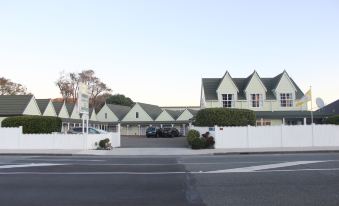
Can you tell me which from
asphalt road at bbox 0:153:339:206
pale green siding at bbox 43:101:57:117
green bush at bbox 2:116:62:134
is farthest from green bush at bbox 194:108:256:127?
pale green siding at bbox 43:101:57:117

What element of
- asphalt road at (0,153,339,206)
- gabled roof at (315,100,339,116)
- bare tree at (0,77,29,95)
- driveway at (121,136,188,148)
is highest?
bare tree at (0,77,29,95)

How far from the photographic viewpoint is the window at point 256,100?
160ft

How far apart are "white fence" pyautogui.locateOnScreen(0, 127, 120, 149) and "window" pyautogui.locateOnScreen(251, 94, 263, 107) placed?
23.1 meters

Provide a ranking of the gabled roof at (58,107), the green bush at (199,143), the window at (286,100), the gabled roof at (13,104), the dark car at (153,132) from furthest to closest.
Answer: the gabled roof at (58,107), the dark car at (153,132), the window at (286,100), the gabled roof at (13,104), the green bush at (199,143)

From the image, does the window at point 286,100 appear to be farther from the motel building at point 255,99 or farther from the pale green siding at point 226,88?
the pale green siding at point 226,88

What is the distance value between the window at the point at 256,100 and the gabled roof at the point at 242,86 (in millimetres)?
885

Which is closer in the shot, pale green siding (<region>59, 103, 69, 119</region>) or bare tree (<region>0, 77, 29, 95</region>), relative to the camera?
pale green siding (<region>59, 103, 69, 119</region>)

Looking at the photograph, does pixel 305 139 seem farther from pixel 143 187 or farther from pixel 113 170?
pixel 143 187

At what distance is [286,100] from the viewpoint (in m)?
48.5

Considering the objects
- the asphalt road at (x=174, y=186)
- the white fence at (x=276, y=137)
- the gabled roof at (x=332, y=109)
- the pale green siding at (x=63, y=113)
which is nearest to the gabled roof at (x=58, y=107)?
the pale green siding at (x=63, y=113)

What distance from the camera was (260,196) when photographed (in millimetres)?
9555

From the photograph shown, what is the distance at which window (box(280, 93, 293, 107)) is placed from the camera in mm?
48406

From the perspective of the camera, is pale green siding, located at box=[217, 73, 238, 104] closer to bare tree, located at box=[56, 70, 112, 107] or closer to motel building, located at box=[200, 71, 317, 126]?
motel building, located at box=[200, 71, 317, 126]

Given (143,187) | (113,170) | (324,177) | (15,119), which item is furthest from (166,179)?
(15,119)
